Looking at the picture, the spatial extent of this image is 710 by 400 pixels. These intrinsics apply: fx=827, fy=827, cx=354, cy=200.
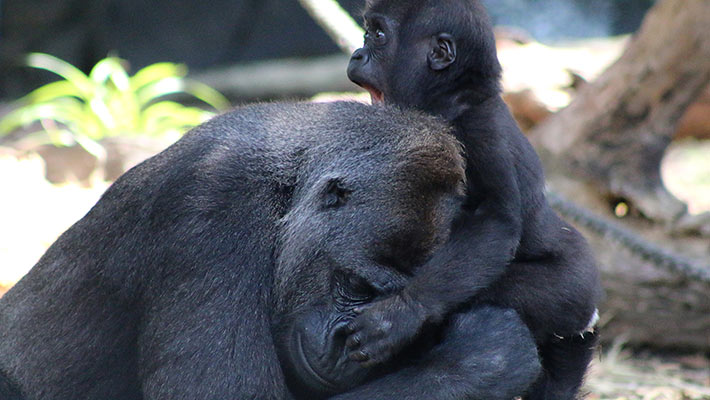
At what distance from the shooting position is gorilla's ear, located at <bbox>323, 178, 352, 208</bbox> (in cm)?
284

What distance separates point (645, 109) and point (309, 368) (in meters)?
3.83

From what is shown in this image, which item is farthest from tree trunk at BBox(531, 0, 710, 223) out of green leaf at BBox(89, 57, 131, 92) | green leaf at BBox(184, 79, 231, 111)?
green leaf at BBox(184, 79, 231, 111)

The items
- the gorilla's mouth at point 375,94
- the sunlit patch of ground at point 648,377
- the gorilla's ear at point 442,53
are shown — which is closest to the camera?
the gorilla's ear at point 442,53

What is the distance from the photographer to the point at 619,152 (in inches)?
227

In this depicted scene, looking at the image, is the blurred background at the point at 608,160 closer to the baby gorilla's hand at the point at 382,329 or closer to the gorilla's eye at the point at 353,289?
the gorilla's eye at the point at 353,289

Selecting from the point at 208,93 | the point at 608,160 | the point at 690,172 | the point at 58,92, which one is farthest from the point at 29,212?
the point at 690,172

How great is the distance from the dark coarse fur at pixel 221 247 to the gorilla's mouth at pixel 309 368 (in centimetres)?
9

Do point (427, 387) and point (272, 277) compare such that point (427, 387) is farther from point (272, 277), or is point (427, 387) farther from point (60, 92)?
point (60, 92)

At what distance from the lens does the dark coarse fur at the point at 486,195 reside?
9.76ft

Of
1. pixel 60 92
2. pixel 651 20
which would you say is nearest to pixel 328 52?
pixel 60 92

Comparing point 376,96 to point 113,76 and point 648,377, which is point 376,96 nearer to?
point 648,377

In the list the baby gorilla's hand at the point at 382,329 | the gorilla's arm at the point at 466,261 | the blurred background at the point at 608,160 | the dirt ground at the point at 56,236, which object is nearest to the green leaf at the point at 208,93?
the blurred background at the point at 608,160

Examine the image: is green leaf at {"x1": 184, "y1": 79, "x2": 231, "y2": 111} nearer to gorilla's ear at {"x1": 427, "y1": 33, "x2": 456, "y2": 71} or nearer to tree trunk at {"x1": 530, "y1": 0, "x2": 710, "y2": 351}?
tree trunk at {"x1": 530, "y1": 0, "x2": 710, "y2": 351}

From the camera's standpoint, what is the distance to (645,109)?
573 centimetres
